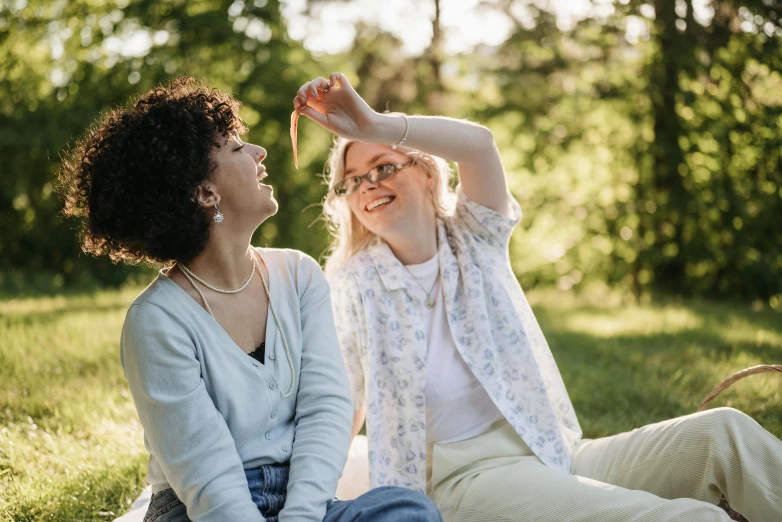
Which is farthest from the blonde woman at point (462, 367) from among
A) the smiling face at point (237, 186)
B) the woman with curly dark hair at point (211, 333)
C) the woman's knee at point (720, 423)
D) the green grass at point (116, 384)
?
the green grass at point (116, 384)

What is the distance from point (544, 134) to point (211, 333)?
8.00 m

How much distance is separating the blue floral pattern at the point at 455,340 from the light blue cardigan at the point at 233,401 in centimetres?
44

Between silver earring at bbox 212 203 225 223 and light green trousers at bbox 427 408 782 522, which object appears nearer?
silver earring at bbox 212 203 225 223

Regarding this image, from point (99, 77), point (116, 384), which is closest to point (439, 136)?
point (116, 384)

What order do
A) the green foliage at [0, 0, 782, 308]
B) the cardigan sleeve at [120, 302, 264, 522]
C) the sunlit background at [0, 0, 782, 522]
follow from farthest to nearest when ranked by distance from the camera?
the green foliage at [0, 0, 782, 308], the sunlit background at [0, 0, 782, 522], the cardigan sleeve at [120, 302, 264, 522]

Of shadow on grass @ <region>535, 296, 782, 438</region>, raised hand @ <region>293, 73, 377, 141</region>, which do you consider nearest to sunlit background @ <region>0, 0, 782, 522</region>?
shadow on grass @ <region>535, 296, 782, 438</region>

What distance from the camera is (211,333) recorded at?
195 cm

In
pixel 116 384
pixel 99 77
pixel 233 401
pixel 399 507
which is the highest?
pixel 99 77

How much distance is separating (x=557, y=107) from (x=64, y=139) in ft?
21.0

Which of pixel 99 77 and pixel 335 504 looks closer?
pixel 335 504

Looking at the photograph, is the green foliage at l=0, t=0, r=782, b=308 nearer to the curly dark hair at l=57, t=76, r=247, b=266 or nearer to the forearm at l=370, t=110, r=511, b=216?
the forearm at l=370, t=110, r=511, b=216

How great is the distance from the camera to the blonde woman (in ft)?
7.46

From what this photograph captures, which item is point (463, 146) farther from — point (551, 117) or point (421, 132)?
point (551, 117)

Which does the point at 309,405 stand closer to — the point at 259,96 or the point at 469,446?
the point at 469,446
